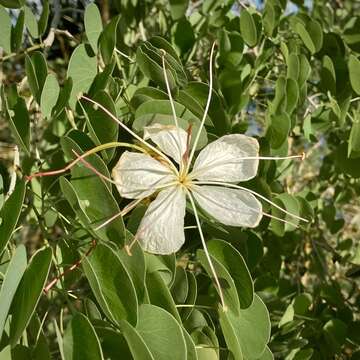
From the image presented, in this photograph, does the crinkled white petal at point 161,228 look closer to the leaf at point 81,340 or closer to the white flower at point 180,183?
the white flower at point 180,183

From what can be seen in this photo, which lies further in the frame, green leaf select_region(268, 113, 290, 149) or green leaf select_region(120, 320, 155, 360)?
green leaf select_region(268, 113, 290, 149)

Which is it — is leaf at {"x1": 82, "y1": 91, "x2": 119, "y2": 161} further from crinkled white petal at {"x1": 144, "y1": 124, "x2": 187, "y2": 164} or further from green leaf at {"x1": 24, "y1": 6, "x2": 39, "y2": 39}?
green leaf at {"x1": 24, "y1": 6, "x2": 39, "y2": 39}

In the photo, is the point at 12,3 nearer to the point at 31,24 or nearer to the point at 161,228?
the point at 31,24

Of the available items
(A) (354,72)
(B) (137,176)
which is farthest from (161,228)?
(A) (354,72)

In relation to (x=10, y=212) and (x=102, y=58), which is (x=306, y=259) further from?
(x=10, y=212)

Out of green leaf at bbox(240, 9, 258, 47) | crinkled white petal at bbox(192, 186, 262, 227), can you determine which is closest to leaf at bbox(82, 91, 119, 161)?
crinkled white petal at bbox(192, 186, 262, 227)
